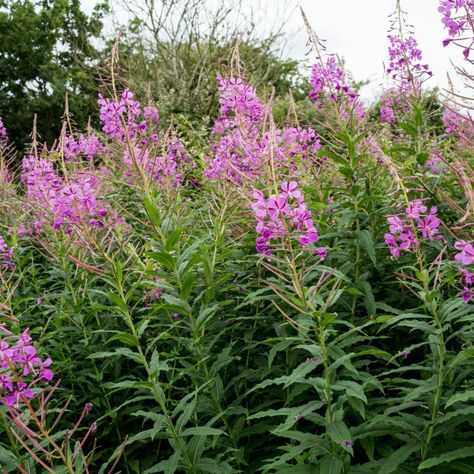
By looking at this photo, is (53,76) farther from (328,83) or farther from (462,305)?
(462,305)

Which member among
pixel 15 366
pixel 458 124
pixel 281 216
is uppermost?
pixel 458 124

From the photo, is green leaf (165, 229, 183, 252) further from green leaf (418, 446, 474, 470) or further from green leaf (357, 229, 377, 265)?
green leaf (418, 446, 474, 470)

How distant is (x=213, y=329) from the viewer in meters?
3.64

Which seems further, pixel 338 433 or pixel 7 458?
pixel 7 458

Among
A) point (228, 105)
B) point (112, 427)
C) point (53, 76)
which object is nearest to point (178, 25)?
point (53, 76)

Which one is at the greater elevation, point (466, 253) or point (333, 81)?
point (333, 81)

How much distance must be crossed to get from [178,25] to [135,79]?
8.22 feet

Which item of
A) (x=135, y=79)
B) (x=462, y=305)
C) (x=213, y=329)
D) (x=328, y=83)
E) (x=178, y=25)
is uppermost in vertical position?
(x=178, y=25)

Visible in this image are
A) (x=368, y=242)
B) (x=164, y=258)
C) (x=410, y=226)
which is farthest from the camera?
(x=368, y=242)

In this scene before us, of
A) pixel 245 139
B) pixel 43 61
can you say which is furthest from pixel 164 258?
pixel 43 61

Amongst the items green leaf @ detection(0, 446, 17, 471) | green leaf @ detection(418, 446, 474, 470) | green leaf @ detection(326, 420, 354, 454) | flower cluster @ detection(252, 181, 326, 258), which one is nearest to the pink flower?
flower cluster @ detection(252, 181, 326, 258)

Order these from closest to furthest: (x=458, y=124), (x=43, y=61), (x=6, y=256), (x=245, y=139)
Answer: (x=458, y=124), (x=245, y=139), (x=6, y=256), (x=43, y=61)

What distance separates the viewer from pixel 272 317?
3.38 metres

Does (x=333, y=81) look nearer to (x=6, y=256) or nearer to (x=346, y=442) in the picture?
(x=346, y=442)
